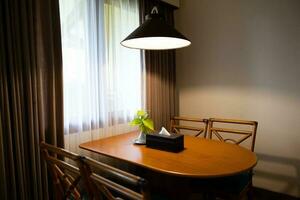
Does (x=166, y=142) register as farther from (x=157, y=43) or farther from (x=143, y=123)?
(x=157, y=43)

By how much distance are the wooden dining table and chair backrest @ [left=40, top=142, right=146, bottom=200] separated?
0.26 meters

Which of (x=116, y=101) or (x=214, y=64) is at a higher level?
(x=214, y=64)

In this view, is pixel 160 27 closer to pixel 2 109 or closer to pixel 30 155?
pixel 2 109

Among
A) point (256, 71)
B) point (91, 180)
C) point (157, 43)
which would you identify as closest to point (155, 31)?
point (157, 43)

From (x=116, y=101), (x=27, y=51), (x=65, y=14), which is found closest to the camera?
(x=27, y=51)

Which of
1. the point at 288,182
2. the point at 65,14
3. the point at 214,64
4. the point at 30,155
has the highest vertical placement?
the point at 65,14

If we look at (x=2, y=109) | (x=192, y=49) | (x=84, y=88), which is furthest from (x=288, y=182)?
(x=2, y=109)

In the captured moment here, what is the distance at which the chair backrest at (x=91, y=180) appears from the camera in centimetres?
103

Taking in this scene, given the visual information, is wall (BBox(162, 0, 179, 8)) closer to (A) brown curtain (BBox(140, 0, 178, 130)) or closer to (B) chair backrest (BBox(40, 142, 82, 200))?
(A) brown curtain (BBox(140, 0, 178, 130))

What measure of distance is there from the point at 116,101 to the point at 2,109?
1.08 meters

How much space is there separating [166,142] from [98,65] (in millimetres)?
1034

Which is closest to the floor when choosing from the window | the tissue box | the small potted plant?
the tissue box

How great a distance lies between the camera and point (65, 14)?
207 centimetres

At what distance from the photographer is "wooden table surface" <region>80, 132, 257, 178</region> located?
1.42 meters
